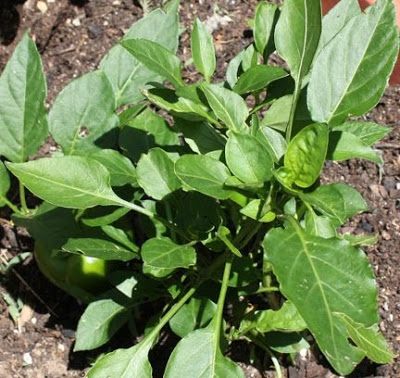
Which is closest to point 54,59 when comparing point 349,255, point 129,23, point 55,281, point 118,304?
point 129,23

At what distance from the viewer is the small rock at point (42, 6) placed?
Result: 2.03 meters

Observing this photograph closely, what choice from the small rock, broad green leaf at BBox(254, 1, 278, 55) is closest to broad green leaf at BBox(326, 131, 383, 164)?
broad green leaf at BBox(254, 1, 278, 55)

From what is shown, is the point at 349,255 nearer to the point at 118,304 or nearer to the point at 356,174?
the point at 118,304

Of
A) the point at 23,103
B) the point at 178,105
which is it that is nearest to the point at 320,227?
the point at 178,105

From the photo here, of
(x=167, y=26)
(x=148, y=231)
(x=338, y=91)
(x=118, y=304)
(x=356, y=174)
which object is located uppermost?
(x=167, y=26)

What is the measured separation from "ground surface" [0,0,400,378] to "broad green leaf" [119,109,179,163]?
19.2 inches

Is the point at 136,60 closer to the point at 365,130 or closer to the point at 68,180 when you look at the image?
the point at 68,180

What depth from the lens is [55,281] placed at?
1606 mm

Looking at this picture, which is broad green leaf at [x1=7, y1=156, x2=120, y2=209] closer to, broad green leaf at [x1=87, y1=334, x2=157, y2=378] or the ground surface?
broad green leaf at [x1=87, y1=334, x2=157, y2=378]

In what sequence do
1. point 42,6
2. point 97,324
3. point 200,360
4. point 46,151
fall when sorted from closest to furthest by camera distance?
point 200,360 < point 97,324 < point 46,151 < point 42,6

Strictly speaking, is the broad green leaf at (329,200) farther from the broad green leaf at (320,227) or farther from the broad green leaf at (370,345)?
the broad green leaf at (370,345)

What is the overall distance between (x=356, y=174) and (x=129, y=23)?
0.76 meters

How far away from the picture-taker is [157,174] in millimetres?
1320

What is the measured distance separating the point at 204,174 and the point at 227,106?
0.13m
